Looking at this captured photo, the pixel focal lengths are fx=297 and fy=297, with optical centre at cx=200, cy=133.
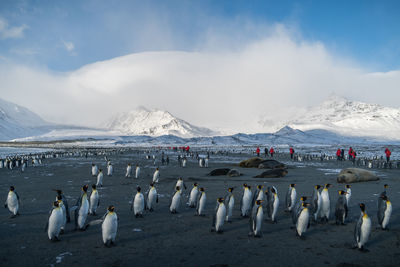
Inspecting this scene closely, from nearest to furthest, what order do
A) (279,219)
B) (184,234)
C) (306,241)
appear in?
(306,241)
(184,234)
(279,219)

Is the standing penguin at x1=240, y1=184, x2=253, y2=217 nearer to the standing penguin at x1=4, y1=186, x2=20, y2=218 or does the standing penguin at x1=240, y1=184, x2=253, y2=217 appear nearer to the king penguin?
the king penguin

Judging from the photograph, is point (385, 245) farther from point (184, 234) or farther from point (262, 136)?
point (262, 136)

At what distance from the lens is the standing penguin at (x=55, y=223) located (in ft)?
22.1

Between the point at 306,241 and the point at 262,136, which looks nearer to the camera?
the point at 306,241

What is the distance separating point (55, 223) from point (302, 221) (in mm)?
5753

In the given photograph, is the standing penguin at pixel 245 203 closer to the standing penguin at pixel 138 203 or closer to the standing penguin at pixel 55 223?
the standing penguin at pixel 138 203

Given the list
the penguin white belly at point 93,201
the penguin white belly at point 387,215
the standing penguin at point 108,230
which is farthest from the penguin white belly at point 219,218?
the penguin white belly at point 387,215

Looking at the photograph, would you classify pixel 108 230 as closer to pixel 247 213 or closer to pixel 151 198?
pixel 151 198

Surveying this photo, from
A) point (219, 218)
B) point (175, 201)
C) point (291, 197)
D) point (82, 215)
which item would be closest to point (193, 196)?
point (175, 201)

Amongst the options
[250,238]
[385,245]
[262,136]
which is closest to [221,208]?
[250,238]

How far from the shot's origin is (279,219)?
8.90 metres

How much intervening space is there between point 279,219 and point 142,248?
172 inches

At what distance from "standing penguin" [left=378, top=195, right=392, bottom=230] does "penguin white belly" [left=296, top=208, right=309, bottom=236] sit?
2.17 m

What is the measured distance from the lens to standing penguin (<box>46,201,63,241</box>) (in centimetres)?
675
